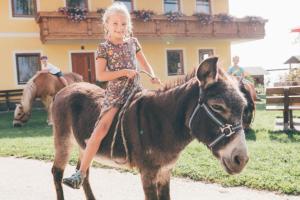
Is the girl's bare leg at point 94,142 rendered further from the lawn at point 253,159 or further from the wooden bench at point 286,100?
the wooden bench at point 286,100

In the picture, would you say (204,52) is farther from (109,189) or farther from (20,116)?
(109,189)

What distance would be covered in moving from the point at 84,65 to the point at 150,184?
2379 centimetres

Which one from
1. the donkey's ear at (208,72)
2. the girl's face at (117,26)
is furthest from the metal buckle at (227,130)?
the girl's face at (117,26)

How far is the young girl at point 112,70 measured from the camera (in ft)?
13.0

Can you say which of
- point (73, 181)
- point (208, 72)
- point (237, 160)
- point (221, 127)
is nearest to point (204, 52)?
point (73, 181)

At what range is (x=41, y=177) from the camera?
7148 mm

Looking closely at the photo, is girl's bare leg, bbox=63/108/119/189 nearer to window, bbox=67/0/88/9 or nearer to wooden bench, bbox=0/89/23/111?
wooden bench, bbox=0/89/23/111

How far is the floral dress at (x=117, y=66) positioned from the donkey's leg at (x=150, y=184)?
74 centimetres

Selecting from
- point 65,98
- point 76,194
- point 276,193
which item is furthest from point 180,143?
point 76,194

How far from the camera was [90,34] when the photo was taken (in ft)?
78.9

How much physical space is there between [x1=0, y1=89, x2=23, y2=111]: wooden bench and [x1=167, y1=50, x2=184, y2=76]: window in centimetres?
1112

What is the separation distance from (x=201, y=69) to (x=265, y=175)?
336 centimetres

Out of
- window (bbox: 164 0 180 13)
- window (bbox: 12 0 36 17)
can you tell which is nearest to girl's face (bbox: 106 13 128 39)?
window (bbox: 12 0 36 17)

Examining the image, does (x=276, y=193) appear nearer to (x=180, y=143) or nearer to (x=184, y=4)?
(x=180, y=143)
